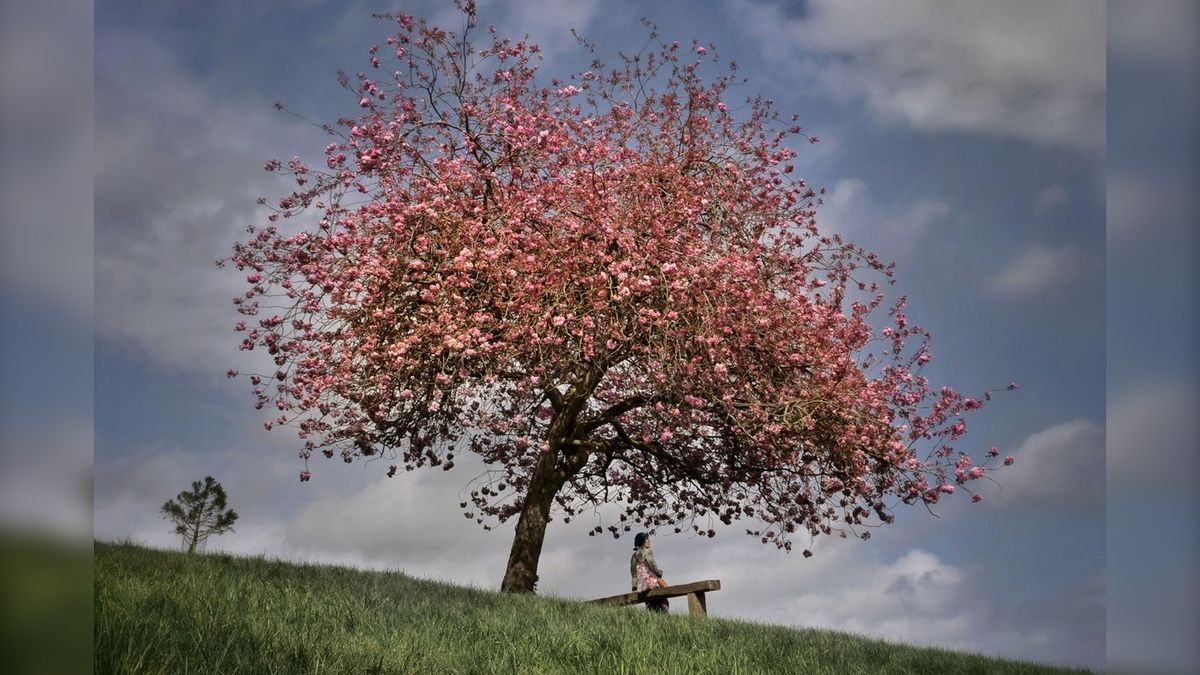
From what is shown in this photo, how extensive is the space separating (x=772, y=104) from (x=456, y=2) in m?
4.81

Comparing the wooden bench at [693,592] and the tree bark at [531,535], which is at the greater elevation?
the tree bark at [531,535]

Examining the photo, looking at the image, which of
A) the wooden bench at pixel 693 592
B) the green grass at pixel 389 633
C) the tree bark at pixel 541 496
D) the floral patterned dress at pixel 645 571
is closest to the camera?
the green grass at pixel 389 633

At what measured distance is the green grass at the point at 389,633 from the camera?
185 inches

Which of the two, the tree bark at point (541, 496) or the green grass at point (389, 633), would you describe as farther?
the tree bark at point (541, 496)

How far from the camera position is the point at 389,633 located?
249 inches

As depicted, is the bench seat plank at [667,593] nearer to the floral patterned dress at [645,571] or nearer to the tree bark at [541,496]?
the floral patterned dress at [645,571]

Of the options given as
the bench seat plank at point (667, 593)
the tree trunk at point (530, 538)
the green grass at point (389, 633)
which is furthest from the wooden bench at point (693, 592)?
the tree trunk at point (530, 538)

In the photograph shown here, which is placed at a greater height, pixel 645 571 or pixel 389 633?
pixel 645 571

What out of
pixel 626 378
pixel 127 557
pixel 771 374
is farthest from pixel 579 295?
pixel 127 557

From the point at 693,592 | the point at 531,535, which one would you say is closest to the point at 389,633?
the point at 693,592

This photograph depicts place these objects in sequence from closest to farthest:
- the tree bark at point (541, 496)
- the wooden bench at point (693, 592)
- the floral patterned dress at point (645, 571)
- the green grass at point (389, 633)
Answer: the green grass at point (389, 633)
the wooden bench at point (693, 592)
the floral patterned dress at point (645, 571)
the tree bark at point (541, 496)

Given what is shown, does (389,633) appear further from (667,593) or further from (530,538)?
(530,538)

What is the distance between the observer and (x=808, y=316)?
12.4 meters

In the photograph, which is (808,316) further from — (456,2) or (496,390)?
(456,2)
